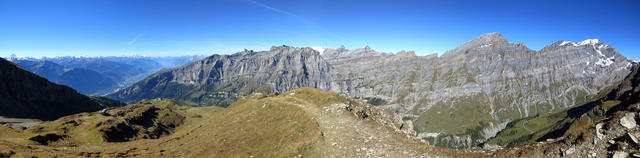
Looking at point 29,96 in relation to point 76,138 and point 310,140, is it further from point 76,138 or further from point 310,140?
point 310,140

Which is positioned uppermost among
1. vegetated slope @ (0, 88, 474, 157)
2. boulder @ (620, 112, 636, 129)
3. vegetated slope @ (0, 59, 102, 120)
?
boulder @ (620, 112, 636, 129)

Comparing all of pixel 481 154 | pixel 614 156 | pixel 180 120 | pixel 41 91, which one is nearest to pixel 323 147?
pixel 481 154

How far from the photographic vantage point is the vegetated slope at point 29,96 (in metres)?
141

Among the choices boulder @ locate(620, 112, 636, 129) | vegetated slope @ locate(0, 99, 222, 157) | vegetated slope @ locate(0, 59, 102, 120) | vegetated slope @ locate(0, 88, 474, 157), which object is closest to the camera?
boulder @ locate(620, 112, 636, 129)

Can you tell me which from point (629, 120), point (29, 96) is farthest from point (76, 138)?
point (29, 96)

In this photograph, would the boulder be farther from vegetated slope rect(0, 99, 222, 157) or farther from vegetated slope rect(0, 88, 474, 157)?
vegetated slope rect(0, 99, 222, 157)

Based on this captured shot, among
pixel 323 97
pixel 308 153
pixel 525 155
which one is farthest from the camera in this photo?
pixel 323 97

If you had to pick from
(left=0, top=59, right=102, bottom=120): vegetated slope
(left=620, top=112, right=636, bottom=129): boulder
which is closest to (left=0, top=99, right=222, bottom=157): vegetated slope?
(left=620, top=112, right=636, bottom=129): boulder

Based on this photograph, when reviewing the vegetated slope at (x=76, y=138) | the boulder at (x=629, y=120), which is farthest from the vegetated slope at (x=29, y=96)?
the boulder at (x=629, y=120)

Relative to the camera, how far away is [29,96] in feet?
549

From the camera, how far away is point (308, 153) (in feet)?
63.0

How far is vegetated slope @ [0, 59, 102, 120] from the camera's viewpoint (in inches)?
5546

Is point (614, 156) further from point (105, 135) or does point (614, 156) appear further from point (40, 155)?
point (105, 135)

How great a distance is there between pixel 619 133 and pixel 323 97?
32982 millimetres
